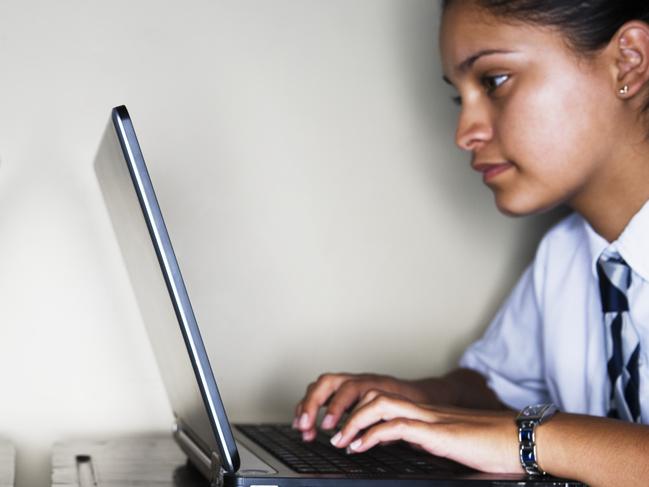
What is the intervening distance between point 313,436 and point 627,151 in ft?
1.60

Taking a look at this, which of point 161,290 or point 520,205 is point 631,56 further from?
point 161,290

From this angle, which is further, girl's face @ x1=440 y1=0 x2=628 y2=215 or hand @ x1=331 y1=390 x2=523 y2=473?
girl's face @ x1=440 y1=0 x2=628 y2=215

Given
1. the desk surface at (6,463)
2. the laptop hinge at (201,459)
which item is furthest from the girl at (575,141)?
the desk surface at (6,463)

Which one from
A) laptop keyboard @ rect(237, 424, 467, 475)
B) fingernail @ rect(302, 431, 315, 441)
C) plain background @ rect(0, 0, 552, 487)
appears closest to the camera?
laptop keyboard @ rect(237, 424, 467, 475)

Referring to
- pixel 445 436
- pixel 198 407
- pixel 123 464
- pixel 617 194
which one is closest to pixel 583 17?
pixel 617 194

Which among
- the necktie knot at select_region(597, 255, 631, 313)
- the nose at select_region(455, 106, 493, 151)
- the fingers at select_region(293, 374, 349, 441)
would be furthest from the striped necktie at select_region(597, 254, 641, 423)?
the fingers at select_region(293, 374, 349, 441)

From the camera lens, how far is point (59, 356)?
1.27 metres

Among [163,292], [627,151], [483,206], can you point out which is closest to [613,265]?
[627,151]

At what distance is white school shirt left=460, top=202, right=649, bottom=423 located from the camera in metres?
1.16

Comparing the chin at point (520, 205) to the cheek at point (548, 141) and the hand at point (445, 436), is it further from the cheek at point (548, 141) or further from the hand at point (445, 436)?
the hand at point (445, 436)

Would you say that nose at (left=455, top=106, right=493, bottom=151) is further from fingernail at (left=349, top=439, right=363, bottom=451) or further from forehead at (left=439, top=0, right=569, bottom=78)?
fingernail at (left=349, top=439, right=363, bottom=451)

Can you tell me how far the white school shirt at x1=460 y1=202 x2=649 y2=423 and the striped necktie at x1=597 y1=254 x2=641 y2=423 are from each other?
1 cm

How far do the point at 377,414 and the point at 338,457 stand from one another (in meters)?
0.07

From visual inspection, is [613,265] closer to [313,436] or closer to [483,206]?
[483,206]
